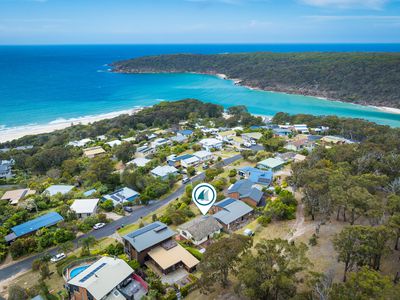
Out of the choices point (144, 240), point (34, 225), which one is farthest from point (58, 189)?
point (144, 240)

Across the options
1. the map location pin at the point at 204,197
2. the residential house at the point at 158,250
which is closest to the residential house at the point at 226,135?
the map location pin at the point at 204,197

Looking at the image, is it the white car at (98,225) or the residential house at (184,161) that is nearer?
the white car at (98,225)

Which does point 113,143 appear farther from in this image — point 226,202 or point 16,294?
point 16,294

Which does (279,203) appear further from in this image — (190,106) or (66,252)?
(190,106)

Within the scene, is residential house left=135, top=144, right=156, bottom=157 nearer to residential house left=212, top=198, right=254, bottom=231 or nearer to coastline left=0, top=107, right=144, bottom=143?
residential house left=212, top=198, right=254, bottom=231

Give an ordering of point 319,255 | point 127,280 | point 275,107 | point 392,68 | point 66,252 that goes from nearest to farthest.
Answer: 1. point 127,280
2. point 319,255
3. point 66,252
4. point 275,107
5. point 392,68

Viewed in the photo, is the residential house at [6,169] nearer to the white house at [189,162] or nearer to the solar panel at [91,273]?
the white house at [189,162]

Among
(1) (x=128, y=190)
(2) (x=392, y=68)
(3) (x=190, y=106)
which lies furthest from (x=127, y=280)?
(2) (x=392, y=68)
